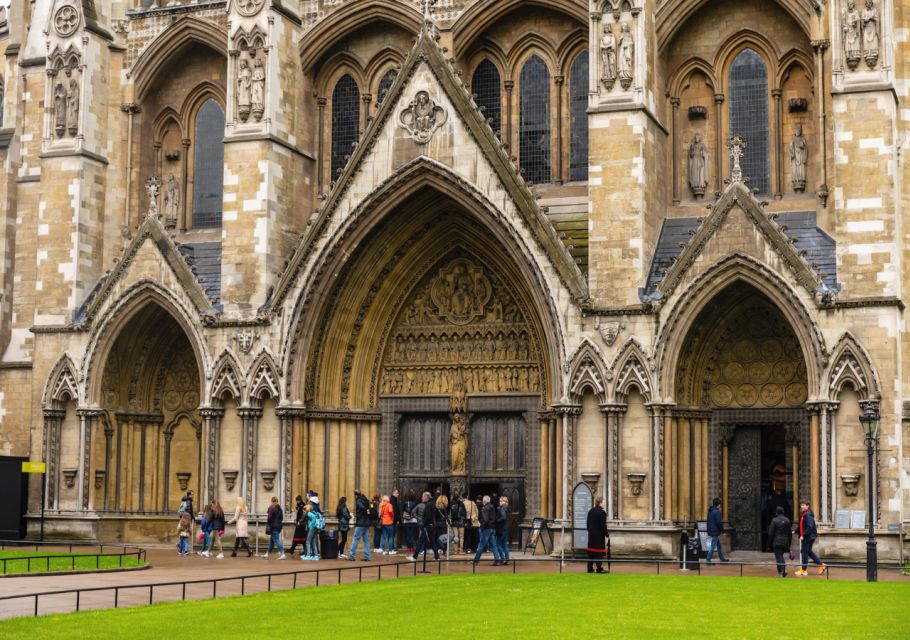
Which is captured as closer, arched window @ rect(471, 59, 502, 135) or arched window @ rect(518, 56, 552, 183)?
arched window @ rect(518, 56, 552, 183)

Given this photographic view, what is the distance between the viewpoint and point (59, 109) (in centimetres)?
3819

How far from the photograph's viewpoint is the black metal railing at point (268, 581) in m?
20.3

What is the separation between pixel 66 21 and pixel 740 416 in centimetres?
1976

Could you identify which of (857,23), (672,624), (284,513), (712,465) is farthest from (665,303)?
(672,624)

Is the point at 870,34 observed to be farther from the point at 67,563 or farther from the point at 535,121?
the point at 67,563

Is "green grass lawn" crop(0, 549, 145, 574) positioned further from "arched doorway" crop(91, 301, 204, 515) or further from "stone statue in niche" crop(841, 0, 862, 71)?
"stone statue in niche" crop(841, 0, 862, 71)

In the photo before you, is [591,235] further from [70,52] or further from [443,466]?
[70,52]

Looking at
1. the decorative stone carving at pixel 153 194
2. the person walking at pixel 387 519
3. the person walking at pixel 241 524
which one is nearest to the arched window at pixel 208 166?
the decorative stone carving at pixel 153 194

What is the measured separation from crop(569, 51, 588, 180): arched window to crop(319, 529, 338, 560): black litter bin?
409 inches

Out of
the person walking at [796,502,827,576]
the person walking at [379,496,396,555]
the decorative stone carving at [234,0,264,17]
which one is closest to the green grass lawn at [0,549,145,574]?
the person walking at [379,496,396,555]

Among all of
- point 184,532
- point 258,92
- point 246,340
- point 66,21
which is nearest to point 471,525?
point 184,532

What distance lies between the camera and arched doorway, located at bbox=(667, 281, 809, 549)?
3272 cm

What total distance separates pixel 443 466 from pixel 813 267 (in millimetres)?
10462

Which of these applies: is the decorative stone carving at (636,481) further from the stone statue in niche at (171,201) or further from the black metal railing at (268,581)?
the stone statue in niche at (171,201)
